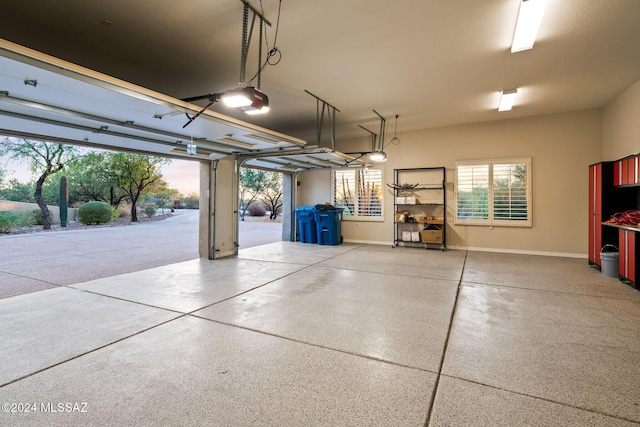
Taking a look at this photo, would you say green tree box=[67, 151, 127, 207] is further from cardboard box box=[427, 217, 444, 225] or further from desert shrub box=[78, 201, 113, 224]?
cardboard box box=[427, 217, 444, 225]

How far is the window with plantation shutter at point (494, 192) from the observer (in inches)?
287

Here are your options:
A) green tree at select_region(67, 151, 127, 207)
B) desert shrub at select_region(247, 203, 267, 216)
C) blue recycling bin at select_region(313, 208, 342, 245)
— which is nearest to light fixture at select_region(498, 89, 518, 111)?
blue recycling bin at select_region(313, 208, 342, 245)

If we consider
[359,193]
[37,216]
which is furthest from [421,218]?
[37,216]

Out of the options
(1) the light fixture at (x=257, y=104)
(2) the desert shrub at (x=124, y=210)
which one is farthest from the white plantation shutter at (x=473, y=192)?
(2) the desert shrub at (x=124, y=210)

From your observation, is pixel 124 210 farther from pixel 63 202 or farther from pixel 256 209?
pixel 256 209

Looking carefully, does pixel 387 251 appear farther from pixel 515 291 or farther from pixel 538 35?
pixel 538 35

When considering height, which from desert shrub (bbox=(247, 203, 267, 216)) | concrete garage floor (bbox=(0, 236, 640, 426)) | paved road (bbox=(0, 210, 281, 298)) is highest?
desert shrub (bbox=(247, 203, 267, 216))

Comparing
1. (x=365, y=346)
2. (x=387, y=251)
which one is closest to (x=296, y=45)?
(x=365, y=346)

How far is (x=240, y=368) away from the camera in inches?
87.9

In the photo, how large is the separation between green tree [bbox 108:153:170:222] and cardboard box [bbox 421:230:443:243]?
51.5 feet

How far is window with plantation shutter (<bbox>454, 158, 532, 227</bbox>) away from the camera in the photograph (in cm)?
729

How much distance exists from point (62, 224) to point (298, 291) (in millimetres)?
16121

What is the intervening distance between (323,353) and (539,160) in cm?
738

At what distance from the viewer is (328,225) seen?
887 cm
